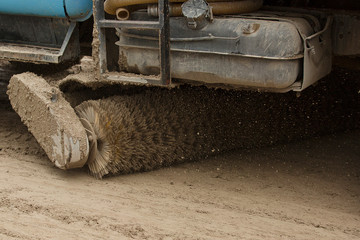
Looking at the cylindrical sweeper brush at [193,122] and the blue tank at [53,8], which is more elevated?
the blue tank at [53,8]

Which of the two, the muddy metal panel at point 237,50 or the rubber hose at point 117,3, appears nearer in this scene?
the muddy metal panel at point 237,50

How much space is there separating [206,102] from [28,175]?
3.86ft

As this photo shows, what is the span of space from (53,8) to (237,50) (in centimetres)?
119

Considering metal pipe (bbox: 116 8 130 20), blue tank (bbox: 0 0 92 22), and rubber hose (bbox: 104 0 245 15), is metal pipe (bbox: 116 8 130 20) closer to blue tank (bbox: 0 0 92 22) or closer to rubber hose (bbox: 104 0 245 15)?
rubber hose (bbox: 104 0 245 15)

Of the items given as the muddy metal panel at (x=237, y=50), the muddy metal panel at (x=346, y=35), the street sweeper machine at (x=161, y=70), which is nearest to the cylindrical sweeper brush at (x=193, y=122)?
the street sweeper machine at (x=161, y=70)

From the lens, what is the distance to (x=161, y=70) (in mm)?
2334

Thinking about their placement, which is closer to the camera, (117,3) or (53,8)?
(117,3)

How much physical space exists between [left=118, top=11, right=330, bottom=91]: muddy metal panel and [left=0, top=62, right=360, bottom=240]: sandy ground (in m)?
0.64

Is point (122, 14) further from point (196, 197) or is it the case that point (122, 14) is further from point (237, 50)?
point (196, 197)

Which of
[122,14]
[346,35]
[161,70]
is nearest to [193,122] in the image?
[161,70]

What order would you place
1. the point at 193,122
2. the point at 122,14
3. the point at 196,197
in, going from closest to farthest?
the point at 122,14 < the point at 196,197 < the point at 193,122

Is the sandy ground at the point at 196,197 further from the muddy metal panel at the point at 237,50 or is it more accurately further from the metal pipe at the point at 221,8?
the metal pipe at the point at 221,8

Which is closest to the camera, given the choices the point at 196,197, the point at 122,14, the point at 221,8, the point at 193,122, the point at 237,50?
the point at 237,50

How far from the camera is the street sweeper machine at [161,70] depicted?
220 centimetres
